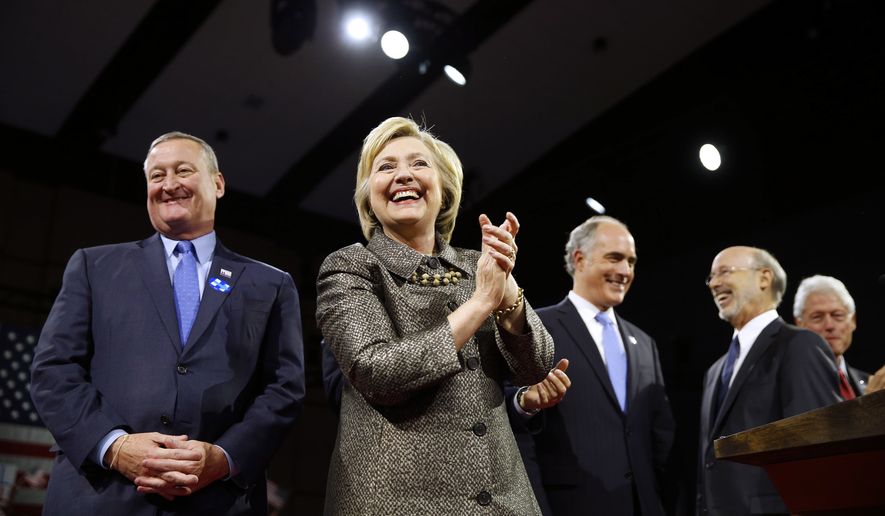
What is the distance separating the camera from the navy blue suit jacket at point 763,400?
280 cm

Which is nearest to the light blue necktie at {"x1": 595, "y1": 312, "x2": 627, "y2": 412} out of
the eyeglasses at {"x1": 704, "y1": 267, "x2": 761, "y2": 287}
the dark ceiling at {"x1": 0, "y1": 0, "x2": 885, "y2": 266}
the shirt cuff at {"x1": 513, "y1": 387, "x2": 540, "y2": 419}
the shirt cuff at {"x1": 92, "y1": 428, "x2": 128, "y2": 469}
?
the eyeglasses at {"x1": 704, "y1": 267, "x2": 761, "y2": 287}

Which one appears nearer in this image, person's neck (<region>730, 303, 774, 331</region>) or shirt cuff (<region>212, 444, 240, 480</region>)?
shirt cuff (<region>212, 444, 240, 480</region>)

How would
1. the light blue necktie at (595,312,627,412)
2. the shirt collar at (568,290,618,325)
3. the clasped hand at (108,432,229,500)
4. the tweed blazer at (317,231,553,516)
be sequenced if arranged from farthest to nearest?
1. the shirt collar at (568,290,618,325)
2. the light blue necktie at (595,312,627,412)
3. the clasped hand at (108,432,229,500)
4. the tweed blazer at (317,231,553,516)

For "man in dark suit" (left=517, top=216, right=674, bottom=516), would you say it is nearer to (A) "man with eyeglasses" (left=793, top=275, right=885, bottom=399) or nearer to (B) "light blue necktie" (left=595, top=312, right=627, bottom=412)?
(B) "light blue necktie" (left=595, top=312, right=627, bottom=412)

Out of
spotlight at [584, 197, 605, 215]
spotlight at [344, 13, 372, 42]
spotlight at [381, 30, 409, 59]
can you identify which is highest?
spotlight at [344, 13, 372, 42]

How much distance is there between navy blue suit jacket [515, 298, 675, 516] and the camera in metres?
2.61

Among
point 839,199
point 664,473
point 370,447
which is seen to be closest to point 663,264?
point 839,199

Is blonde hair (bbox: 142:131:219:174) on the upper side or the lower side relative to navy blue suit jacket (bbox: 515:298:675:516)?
upper

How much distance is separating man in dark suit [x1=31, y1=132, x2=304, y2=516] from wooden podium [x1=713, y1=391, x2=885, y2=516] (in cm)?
103

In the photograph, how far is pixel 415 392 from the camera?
1502 millimetres

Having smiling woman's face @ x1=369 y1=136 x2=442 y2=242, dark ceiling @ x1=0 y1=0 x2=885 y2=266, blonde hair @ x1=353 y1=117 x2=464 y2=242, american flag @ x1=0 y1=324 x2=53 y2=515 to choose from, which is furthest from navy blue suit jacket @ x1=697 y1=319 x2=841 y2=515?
american flag @ x1=0 y1=324 x2=53 y2=515

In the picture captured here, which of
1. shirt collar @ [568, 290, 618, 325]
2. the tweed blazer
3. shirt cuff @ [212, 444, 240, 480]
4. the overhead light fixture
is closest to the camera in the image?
the tweed blazer

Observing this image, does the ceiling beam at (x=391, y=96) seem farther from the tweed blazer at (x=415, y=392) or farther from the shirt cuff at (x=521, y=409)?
the tweed blazer at (x=415, y=392)

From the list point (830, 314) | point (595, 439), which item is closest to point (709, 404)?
point (595, 439)
